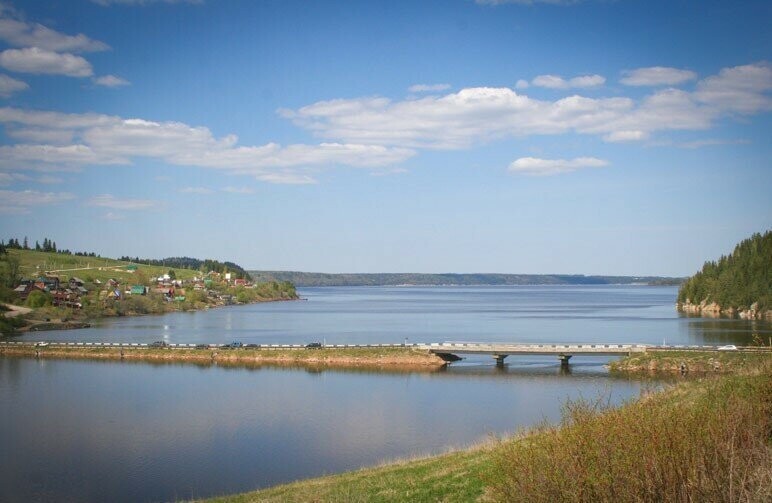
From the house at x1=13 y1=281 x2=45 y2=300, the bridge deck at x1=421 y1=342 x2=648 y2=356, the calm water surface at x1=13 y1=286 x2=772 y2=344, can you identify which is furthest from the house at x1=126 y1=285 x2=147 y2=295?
the bridge deck at x1=421 y1=342 x2=648 y2=356

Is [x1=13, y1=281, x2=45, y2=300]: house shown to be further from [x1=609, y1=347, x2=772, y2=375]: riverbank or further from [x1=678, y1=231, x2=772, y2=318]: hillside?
[x1=678, y1=231, x2=772, y2=318]: hillside

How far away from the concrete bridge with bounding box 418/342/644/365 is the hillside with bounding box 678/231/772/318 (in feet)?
226

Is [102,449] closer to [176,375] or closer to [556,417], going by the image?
[556,417]

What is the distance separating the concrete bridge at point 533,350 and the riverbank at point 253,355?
1.96 metres

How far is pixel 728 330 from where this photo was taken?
97312 millimetres

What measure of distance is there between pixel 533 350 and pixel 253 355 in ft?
98.8

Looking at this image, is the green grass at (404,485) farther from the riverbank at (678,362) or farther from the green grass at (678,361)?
the green grass at (678,361)

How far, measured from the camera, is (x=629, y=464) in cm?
908

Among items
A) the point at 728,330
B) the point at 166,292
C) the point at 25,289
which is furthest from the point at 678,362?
the point at 166,292

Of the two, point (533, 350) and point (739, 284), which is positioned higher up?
point (739, 284)

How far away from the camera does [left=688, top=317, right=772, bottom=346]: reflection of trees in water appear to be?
8312cm

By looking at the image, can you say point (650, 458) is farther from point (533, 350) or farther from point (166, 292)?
point (166, 292)

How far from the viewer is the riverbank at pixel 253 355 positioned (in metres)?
69.6

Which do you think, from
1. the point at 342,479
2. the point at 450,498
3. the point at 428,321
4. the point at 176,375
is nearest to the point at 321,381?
the point at 176,375
